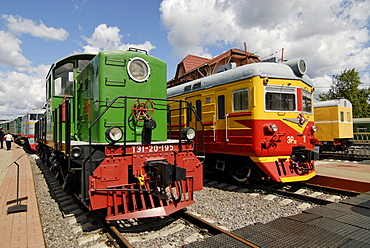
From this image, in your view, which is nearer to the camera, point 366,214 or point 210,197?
point 366,214

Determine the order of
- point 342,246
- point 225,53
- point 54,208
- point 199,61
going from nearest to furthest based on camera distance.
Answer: point 342,246
point 54,208
point 225,53
point 199,61

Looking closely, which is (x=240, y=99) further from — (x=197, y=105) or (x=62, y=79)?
(x=62, y=79)

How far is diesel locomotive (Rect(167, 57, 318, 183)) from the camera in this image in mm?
6734

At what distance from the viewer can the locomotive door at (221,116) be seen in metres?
7.63

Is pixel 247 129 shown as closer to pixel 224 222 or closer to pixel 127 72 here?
pixel 224 222

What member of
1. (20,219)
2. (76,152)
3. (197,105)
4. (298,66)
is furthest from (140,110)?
(298,66)

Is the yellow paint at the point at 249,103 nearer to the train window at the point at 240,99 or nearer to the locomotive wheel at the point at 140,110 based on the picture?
the train window at the point at 240,99

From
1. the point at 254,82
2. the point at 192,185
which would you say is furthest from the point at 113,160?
the point at 254,82

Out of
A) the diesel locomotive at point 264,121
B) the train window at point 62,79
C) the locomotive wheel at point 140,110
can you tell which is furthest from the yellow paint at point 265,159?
the train window at point 62,79

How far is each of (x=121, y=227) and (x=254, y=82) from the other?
4639mm

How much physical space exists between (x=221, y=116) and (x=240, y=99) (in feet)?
2.90

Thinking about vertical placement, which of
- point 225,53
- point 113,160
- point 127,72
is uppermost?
point 225,53

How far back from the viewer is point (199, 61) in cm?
2311

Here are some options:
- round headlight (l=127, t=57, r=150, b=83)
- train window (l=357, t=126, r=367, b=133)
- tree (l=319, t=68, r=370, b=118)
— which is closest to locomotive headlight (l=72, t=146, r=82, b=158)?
round headlight (l=127, t=57, r=150, b=83)
